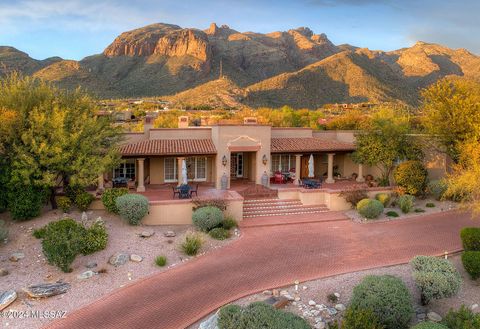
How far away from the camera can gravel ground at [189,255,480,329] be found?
41.8ft

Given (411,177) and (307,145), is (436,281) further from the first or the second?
(307,145)

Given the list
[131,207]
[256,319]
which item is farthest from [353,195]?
[256,319]

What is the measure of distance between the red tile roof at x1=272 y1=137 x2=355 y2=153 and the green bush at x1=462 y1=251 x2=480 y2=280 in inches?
565

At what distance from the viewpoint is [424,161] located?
29141 mm

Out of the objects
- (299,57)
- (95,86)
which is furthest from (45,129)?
(299,57)

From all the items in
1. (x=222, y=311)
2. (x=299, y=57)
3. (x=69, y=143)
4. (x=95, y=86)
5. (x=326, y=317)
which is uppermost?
(x=299, y=57)

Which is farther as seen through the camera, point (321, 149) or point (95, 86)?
point (95, 86)

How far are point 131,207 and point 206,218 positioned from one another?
3581mm

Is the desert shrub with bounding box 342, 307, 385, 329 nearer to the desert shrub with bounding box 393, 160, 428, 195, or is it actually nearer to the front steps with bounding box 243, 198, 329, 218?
the front steps with bounding box 243, 198, 329, 218

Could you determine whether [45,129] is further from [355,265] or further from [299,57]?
[299,57]

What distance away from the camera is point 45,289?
495 inches

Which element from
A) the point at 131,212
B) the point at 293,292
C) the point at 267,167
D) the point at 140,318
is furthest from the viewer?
the point at 267,167

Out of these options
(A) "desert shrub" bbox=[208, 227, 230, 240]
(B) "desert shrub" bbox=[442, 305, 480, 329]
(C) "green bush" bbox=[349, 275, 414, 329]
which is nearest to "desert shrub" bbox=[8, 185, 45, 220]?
(A) "desert shrub" bbox=[208, 227, 230, 240]

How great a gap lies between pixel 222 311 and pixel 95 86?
8016cm
